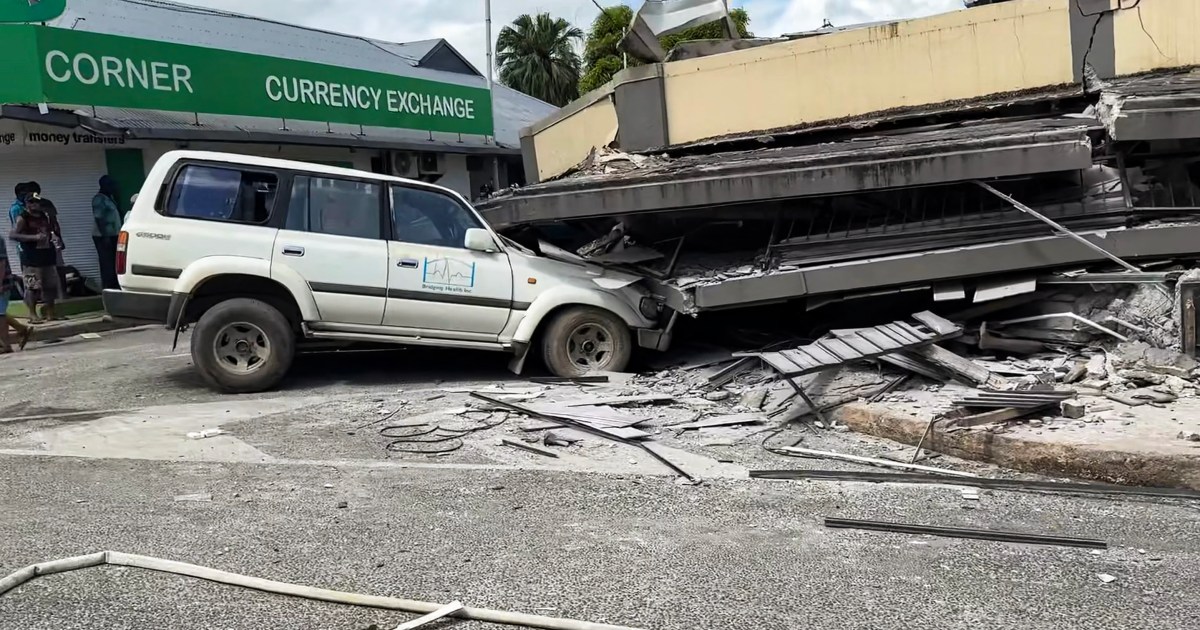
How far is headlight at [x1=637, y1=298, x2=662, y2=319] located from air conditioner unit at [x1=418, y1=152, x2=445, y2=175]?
517 inches

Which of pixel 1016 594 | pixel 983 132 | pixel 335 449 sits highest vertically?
pixel 983 132

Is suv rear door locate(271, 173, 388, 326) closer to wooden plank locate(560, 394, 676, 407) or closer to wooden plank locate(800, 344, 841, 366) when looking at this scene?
wooden plank locate(560, 394, 676, 407)

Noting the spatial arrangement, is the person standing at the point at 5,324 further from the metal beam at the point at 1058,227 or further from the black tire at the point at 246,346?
the metal beam at the point at 1058,227

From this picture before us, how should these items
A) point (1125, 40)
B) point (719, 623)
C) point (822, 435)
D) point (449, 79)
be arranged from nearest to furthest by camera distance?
1. point (719, 623)
2. point (822, 435)
3. point (1125, 40)
4. point (449, 79)

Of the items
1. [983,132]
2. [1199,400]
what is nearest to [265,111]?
[983,132]

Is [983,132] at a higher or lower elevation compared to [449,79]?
lower

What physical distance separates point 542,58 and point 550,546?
38.7 meters

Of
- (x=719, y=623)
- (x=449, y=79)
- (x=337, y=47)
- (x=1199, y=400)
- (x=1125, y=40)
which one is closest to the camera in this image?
(x=719, y=623)

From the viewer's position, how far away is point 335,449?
5.93 m

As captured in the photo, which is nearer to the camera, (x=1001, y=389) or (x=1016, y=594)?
(x=1016, y=594)

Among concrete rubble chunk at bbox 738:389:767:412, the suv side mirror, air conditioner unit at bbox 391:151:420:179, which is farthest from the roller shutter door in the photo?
concrete rubble chunk at bbox 738:389:767:412

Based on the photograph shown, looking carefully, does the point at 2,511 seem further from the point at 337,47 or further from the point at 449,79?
the point at 449,79

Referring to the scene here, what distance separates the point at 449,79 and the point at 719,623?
23079 millimetres

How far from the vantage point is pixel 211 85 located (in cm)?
1450
